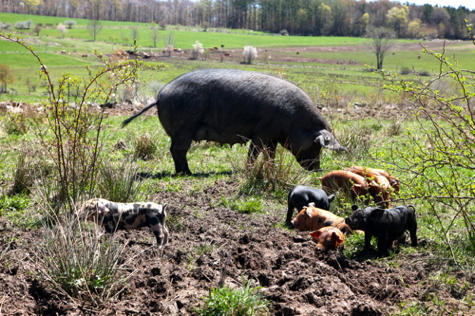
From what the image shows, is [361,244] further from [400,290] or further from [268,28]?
[268,28]

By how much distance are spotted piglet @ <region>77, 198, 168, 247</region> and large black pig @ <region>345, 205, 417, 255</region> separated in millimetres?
1932

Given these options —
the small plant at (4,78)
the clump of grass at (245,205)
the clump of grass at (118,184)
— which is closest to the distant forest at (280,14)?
the small plant at (4,78)

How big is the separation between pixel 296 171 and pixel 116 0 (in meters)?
133

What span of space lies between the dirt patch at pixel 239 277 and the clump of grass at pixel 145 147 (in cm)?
419

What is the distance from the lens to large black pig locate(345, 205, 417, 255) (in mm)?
4316

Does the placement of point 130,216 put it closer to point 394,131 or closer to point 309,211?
point 309,211

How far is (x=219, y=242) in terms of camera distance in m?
4.64

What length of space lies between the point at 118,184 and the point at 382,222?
3.11 metres

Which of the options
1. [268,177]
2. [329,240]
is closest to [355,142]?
[268,177]

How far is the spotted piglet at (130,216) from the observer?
4500 millimetres

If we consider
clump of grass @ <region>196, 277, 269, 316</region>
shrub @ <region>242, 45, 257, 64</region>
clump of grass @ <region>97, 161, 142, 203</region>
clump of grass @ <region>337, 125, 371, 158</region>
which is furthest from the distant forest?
clump of grass @ <region>196, 277, 269, 316</region>

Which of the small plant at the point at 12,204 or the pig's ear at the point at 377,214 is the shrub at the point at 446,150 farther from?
the small plant at the point at 12,204

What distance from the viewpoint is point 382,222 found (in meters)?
4.31

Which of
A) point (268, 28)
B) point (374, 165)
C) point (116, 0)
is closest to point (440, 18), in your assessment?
point (268, 28)
